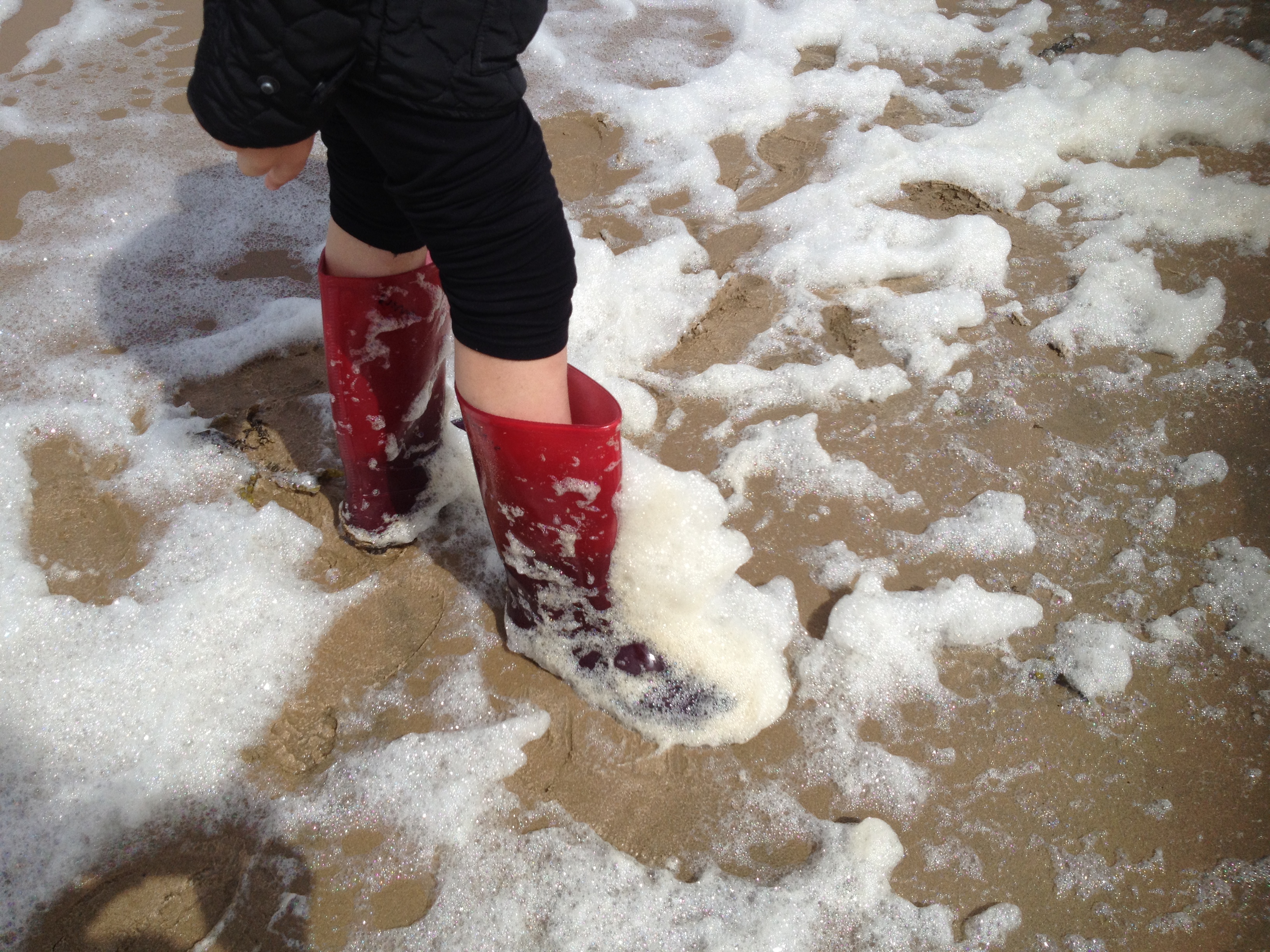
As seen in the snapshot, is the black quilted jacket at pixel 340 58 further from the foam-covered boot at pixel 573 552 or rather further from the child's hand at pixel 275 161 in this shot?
the foam-covered boot at pixel 573 552

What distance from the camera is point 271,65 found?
878 millimetres

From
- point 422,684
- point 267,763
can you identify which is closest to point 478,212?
point 422,684

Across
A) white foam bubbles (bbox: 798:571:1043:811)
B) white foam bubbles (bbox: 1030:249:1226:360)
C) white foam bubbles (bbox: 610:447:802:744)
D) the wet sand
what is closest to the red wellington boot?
the wet sand

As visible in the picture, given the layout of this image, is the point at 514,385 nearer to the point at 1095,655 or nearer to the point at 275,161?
the point at 275,161

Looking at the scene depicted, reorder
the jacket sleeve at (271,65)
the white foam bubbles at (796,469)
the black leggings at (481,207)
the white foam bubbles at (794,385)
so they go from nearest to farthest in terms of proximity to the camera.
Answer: the jacket sleeve at (271,65), the black leggings at (481,207), the white foam bubbles at (796,469), the white foam bubbles at (794,385)

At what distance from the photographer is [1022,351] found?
82.4 inches

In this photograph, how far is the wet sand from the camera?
130cm

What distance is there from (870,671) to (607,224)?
1508 mm

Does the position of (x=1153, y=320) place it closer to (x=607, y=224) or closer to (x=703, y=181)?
(x=703, y=181)

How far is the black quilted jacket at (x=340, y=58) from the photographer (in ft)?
2.81

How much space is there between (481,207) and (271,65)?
0.85 feet

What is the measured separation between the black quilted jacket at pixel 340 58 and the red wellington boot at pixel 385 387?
485 mm

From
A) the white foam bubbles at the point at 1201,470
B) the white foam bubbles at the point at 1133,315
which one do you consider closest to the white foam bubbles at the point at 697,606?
the white foam bubbles at the point at 1201,470

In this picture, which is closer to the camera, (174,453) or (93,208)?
(174,453)
